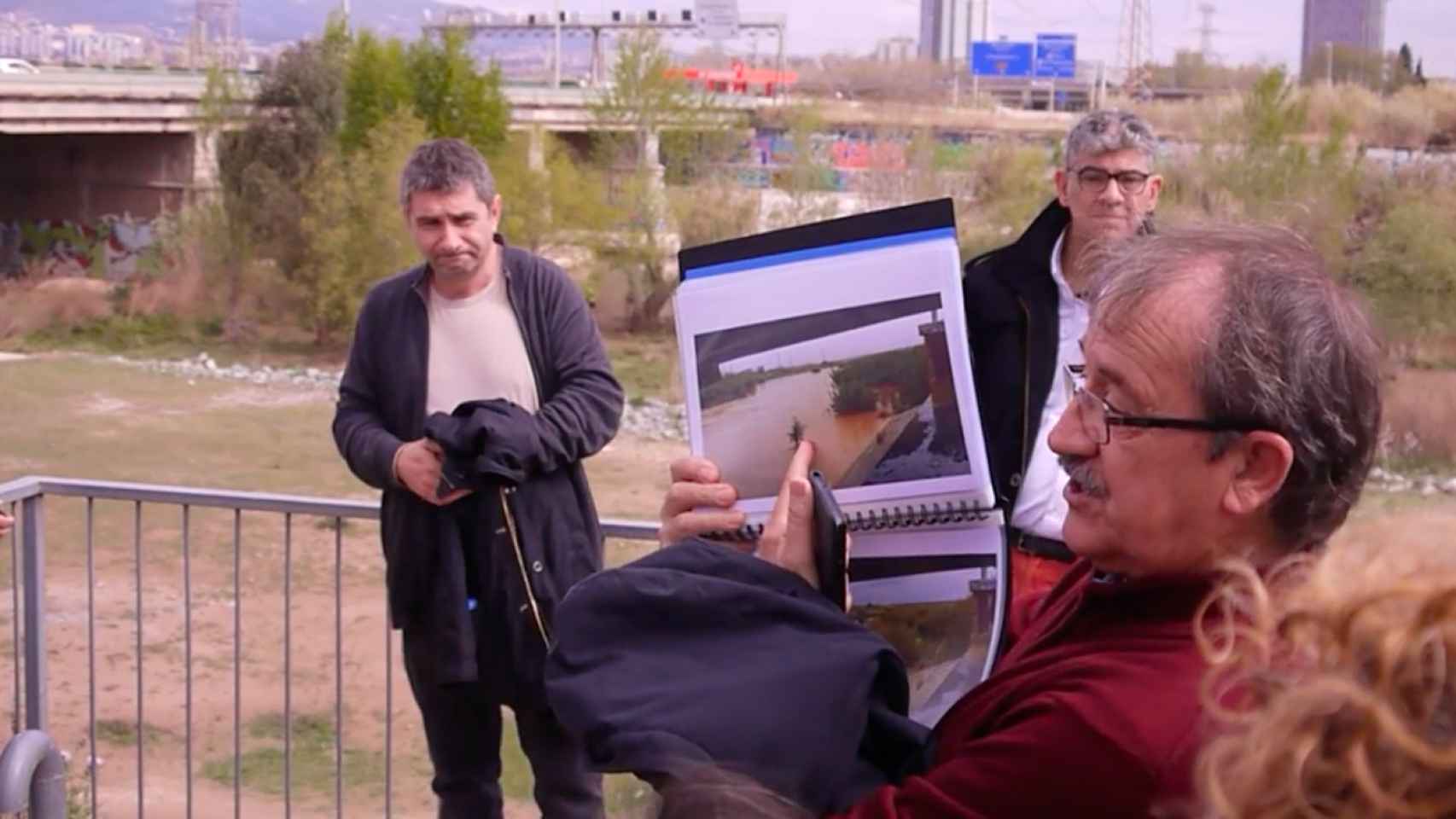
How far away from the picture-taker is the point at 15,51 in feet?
287

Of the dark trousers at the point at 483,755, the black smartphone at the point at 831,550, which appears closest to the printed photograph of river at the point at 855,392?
the black smartphone at the point at 831,550

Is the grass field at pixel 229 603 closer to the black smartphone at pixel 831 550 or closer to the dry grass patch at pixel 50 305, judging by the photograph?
the black smartphone at pixel 831 550

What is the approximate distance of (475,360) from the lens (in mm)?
4094

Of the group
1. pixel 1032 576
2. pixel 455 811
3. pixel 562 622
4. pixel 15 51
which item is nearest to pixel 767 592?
pixel 562 622

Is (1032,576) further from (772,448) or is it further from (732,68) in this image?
(732,68)

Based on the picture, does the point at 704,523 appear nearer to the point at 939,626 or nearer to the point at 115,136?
the point at 939,626

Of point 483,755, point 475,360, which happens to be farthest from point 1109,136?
point 483,755

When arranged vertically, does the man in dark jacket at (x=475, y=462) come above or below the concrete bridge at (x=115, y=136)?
below

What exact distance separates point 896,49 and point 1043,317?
81395 millimetres

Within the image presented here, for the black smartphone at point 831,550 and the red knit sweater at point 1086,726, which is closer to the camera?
the red knit sweater at point 1086,726

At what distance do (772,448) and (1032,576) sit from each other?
1.07 m

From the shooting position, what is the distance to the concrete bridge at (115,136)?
35375 millimetres

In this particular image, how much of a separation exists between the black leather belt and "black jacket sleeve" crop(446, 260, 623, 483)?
1.25m

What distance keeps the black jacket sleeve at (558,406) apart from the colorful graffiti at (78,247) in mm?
31936
